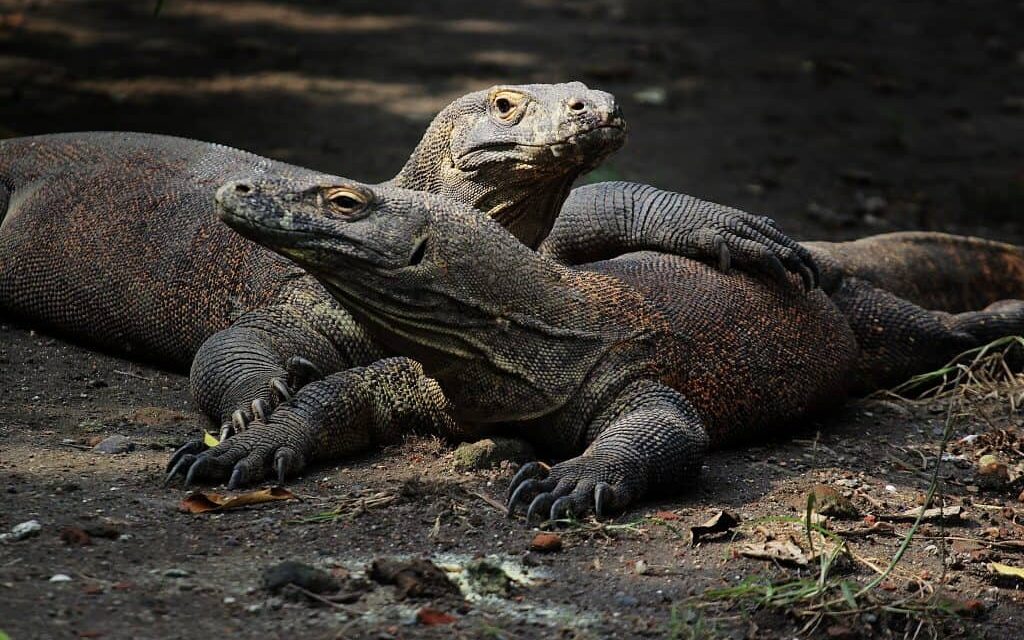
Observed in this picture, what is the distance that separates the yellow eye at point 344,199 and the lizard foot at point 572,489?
91 centimetres

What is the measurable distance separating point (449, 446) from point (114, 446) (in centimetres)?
109

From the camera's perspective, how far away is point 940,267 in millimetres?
6578

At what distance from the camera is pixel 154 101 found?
9625 millimetres

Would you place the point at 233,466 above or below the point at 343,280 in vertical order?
below

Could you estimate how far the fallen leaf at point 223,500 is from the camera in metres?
4.04

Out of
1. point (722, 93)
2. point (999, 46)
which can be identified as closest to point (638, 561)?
point (722, 93)

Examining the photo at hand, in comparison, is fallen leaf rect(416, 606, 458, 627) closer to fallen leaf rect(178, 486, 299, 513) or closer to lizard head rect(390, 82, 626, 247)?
fallen leaf rect(178, 486, 299, 513)

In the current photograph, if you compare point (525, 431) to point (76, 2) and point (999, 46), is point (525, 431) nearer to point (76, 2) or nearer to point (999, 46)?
point (76, 2)

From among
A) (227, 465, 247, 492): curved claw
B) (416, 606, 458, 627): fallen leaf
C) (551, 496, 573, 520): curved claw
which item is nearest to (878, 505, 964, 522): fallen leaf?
(551, 496, 573, 520): curved claw

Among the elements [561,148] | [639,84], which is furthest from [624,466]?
[639,84]

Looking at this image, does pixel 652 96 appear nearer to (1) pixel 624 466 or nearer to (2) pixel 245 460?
(1) pixel 624 466

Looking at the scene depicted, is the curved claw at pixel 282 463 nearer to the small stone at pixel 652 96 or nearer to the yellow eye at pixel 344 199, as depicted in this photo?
the yellow eye at pixel 344 199

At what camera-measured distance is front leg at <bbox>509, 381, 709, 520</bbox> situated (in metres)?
4.12

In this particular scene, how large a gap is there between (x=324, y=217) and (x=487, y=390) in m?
0.77
